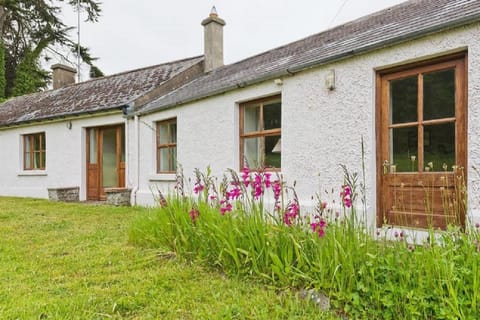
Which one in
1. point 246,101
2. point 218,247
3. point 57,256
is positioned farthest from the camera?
point 246,101

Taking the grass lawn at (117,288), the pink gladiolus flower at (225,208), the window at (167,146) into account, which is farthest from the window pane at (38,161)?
the pink gladiolus flower at (225,208)

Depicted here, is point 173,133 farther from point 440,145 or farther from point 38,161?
point 38,161

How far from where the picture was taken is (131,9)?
79.1 feet

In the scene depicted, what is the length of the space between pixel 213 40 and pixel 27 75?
756 inches

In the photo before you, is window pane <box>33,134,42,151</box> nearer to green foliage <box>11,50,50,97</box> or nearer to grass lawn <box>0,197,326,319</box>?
grass lawn <box>0,197,326,319</box>

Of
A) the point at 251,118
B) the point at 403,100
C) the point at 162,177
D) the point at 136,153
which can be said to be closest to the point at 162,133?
the point at 136,153

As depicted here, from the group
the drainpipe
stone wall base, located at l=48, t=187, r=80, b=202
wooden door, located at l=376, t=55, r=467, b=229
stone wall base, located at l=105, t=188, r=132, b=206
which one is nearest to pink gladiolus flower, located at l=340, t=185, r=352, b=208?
wooden door, located at l=376, t=55, r=467, b=229

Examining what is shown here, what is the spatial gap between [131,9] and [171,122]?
18116 millimetres

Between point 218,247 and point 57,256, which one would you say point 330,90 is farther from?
point 57,256

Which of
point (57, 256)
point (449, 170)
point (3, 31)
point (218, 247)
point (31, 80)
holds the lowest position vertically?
point (57, 256)

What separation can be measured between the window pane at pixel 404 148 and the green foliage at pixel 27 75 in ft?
89.5

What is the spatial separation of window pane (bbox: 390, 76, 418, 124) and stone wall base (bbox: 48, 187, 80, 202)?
1065cm

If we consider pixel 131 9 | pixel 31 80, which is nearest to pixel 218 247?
pixel 131 9

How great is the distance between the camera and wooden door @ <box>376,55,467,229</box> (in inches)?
176
